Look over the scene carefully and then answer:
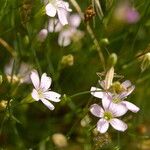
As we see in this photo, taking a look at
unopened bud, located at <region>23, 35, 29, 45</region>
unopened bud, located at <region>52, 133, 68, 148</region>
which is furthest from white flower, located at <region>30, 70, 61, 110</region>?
unopened bud, located at <region>23, 35, 29, 45</region>

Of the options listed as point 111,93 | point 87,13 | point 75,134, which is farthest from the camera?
point 75,134

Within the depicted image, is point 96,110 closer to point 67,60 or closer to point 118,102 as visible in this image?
point 118,102

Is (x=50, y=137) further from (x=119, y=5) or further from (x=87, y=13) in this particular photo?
(x=119, y=5)

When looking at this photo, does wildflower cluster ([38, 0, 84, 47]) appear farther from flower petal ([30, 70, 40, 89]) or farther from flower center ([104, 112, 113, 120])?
flower center ([104, 112, 113, 120])

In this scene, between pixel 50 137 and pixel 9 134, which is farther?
pixel 9 134

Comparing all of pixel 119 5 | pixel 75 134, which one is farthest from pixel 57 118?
pixel 119 5

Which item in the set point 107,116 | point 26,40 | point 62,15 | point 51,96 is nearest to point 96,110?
point 107,116
